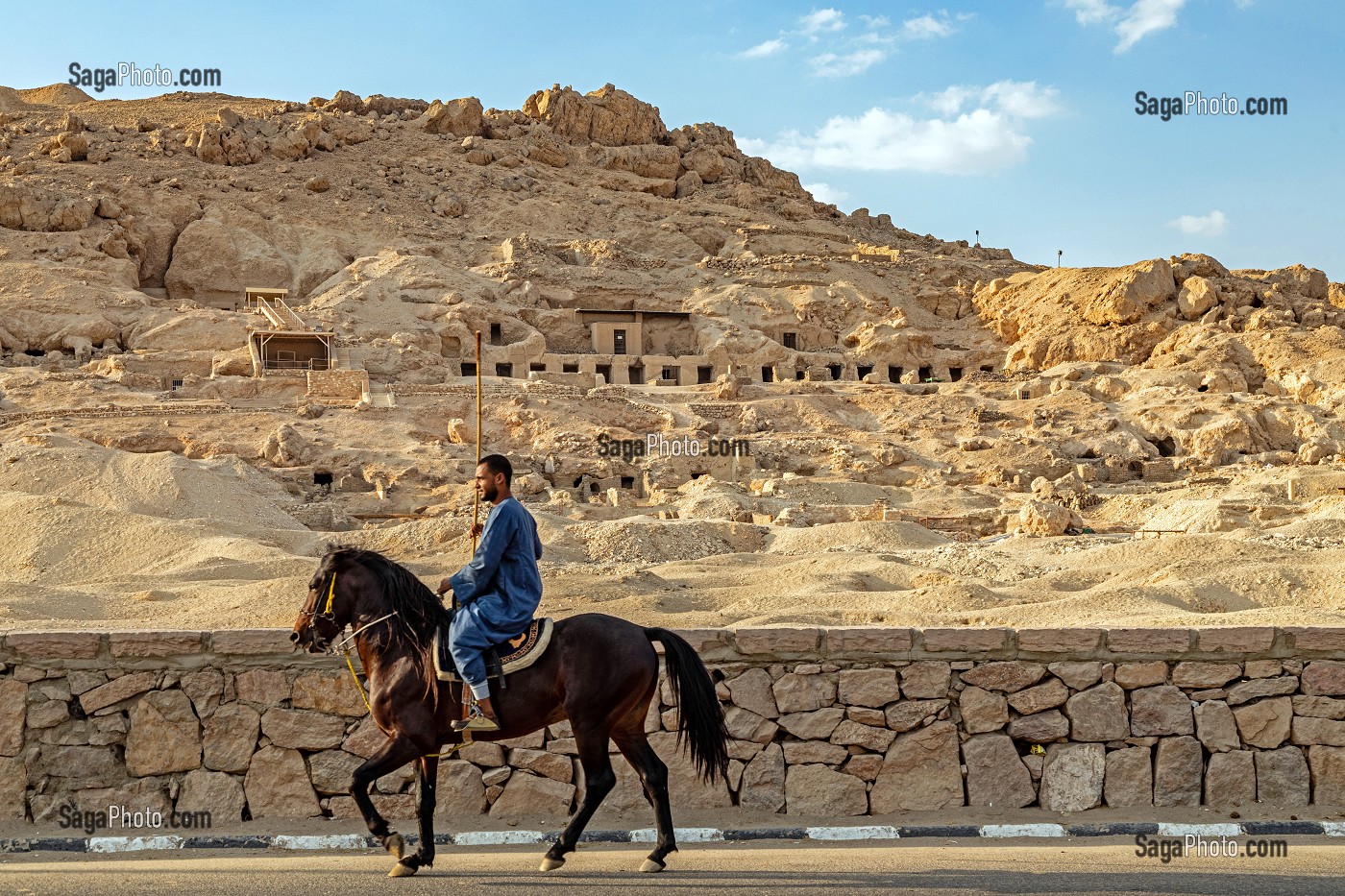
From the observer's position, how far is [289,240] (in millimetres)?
51375

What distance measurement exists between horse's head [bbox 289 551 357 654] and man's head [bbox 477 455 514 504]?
80cm

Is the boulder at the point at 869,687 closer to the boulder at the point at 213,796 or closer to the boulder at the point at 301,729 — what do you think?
the boulder at the point at 301,729

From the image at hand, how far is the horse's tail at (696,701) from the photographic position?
245 inches

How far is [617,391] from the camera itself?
37.4m

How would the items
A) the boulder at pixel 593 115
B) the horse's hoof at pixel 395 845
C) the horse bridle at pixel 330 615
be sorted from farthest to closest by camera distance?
the boulder at pixel 593 115
the horse bridle at pixel 330 615
the horse's hoof at pixel 395 845

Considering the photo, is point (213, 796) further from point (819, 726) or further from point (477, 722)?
point (819, 726)

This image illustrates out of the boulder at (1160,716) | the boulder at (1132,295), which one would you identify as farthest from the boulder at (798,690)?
the boulder at (1132,295)

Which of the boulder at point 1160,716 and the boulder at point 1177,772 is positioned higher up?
the boulder at point 1160,716

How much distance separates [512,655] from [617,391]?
31523mm

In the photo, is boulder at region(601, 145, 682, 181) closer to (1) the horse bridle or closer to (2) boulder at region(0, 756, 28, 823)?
(2) boulder at region(0, 756, 28, 823)

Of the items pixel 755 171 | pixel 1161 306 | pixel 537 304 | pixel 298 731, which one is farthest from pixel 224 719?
pixel 755 171

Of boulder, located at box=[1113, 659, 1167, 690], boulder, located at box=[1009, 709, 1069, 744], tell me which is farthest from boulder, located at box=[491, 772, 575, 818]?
boulder, located at box=[1113, 659, 1167, 690]

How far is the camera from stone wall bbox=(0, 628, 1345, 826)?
22.6 ft

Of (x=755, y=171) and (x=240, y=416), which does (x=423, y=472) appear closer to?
(x=240, y=416)
